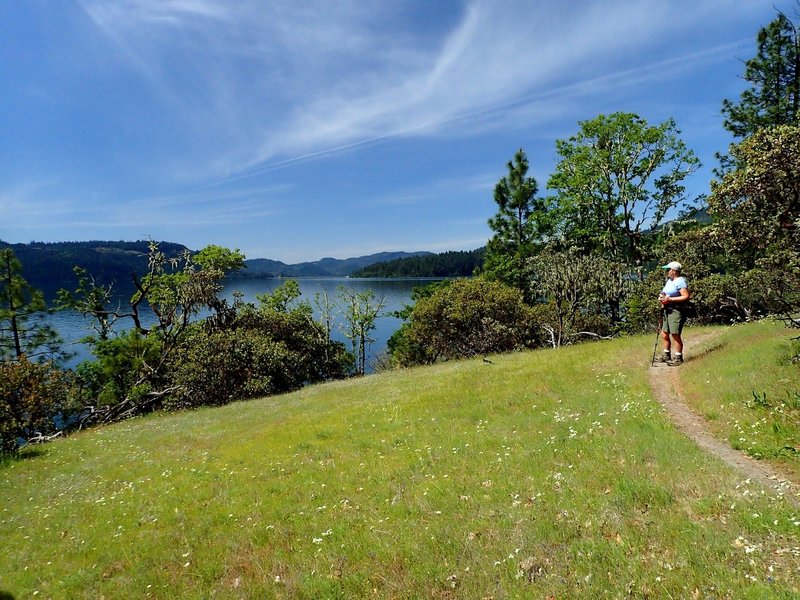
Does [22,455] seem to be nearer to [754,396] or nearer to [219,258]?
[754,396]

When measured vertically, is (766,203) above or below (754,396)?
above

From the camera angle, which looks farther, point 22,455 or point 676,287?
point 22,455

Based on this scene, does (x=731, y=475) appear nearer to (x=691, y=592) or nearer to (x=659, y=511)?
(x=659, y=511)

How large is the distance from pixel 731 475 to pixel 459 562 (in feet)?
15.5

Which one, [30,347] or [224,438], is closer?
[224,438]

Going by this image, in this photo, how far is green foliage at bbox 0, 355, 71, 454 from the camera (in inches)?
1005

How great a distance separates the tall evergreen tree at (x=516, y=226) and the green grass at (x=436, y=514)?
36.0 metres

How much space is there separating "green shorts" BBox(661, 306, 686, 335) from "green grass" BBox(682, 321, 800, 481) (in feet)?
4.52

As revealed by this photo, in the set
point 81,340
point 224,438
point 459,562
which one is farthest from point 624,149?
point 81,340

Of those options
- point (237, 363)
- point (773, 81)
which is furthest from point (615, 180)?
point (237, 363)

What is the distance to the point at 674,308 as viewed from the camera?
55.7 ft

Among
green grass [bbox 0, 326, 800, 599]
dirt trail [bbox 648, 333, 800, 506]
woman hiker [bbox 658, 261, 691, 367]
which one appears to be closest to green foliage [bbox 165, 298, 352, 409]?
green grass [bbox 0, 326, 800, 599]

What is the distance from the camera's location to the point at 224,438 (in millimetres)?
19172

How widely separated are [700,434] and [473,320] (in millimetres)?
29743
